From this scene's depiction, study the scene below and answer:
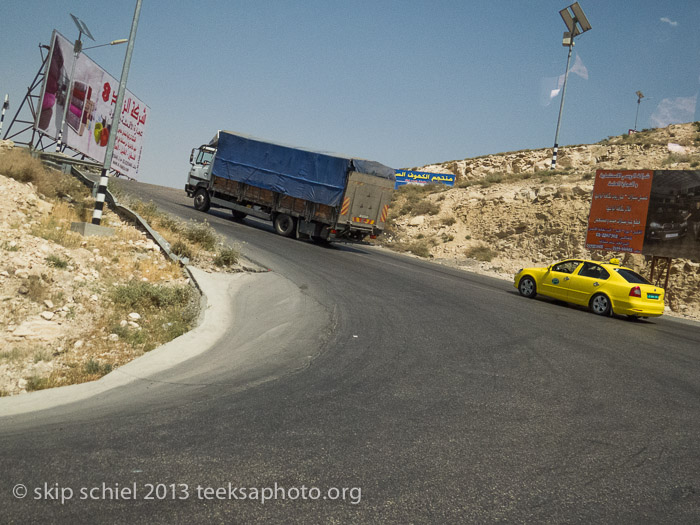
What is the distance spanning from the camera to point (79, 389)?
585 cm

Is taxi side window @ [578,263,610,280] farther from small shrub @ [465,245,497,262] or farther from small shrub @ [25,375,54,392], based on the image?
small shrub @ [465,245,497,262]

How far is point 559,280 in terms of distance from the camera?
15195 mm

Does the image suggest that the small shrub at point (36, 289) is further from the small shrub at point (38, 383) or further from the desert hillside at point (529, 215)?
the desert hillside at point (529, 215)

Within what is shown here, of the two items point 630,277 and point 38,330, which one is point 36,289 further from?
point 630,277

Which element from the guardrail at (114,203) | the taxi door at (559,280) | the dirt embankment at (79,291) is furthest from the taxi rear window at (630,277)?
the guardrail at (114,203)

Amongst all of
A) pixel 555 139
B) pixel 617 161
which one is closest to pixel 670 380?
pixel 555 139

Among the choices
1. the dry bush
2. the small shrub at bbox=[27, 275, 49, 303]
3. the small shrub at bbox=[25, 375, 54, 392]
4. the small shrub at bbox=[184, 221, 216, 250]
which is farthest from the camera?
the dry bush

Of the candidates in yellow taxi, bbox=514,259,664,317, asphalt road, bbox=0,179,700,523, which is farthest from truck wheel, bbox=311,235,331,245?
asphalt road, bbox=0,179,700,523

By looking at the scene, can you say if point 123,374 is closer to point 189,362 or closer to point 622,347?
point 189,362

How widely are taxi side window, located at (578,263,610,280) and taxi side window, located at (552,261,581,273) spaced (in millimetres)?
445

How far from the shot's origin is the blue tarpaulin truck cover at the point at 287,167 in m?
22.1

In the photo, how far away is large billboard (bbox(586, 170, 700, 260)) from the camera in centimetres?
1923

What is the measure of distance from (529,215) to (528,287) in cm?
1629

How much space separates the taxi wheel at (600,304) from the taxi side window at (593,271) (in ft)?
1.78
